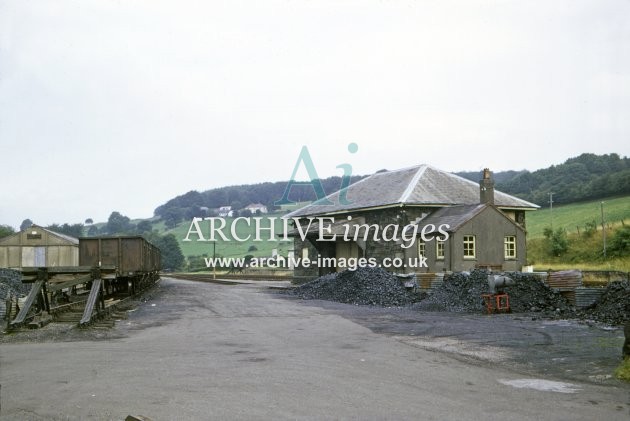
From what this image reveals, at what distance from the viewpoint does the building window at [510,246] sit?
34062mm

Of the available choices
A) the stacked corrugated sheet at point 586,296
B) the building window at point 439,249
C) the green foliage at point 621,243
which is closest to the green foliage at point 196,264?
the green foliage at point 621,243

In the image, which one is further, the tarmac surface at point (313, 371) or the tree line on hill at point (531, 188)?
the tree line on hill at point (531, 188)

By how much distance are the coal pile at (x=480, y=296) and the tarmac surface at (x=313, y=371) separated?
4.00m

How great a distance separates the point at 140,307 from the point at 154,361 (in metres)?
11.9

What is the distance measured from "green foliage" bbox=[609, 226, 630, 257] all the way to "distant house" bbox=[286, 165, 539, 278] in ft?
31.1

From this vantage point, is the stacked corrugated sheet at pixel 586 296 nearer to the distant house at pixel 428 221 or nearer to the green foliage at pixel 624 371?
the green foliage at pixel 624 371

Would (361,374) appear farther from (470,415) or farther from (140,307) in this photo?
(140,307)

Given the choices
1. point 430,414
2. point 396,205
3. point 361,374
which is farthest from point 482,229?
point 430,414

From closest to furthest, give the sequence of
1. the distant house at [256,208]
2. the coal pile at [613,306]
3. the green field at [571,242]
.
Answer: the coal pile at [613,306] < the green field at [571,242] < the distant house at [256,208]

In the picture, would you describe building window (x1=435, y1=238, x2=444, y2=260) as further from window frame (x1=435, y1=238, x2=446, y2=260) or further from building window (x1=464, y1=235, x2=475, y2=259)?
building window (x1=464, y1=235, x2=475, y2=259)

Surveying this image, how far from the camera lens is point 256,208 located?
144125 millimetres

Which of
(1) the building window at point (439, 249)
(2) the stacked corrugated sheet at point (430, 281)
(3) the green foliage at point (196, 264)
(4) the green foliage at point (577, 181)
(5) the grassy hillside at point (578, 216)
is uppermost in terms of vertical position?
(4) the green foliage at point (577, 181)

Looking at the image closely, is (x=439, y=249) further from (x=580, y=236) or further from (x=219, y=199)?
(x=219, y=199)

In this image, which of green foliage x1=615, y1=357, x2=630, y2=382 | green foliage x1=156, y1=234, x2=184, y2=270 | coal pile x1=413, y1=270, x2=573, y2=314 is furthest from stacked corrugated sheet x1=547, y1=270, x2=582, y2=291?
green foliage x1=156, y1=234, x2=184, y2=270
